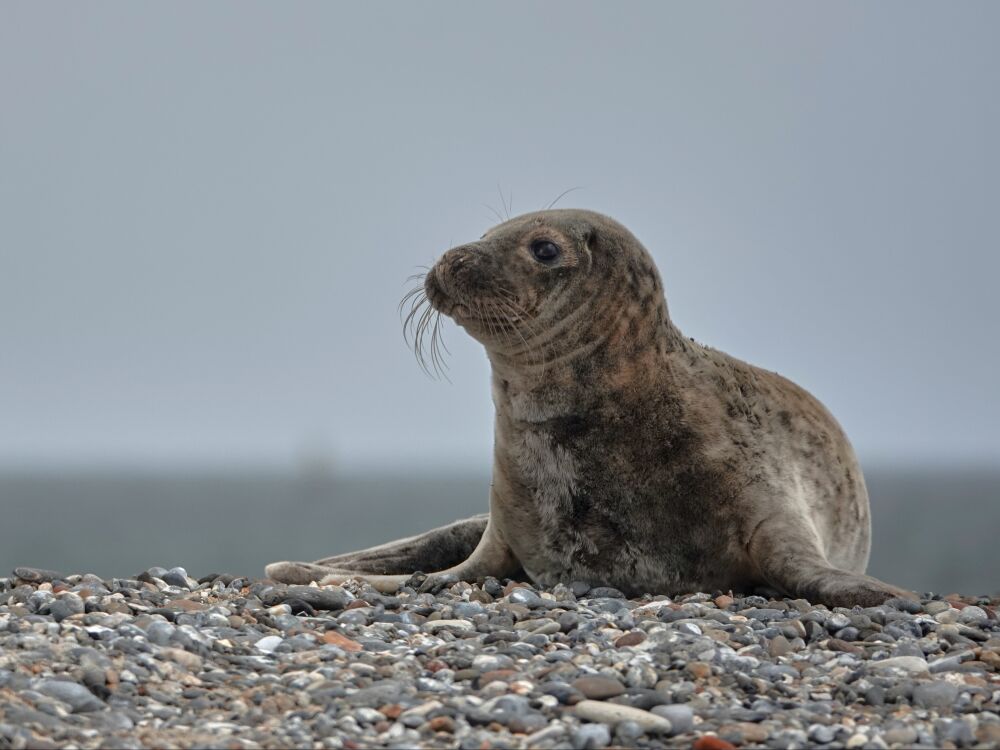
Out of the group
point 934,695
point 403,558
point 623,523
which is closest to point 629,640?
point 934,695

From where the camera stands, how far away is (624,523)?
8.39 m

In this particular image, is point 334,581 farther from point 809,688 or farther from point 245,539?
point 245,539

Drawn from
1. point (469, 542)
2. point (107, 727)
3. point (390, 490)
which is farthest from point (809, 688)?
point (390, 490)

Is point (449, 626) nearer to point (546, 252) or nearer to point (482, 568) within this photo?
point (482, 568)

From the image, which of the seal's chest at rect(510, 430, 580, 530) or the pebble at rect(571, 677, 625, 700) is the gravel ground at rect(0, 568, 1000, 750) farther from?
the seal's chest at rect(510, 430, 580, 530)

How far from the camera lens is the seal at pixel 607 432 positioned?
8188 mm

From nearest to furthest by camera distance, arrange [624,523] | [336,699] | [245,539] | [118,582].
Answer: [336,699]
[118,582]
[624,523]
[245,539]

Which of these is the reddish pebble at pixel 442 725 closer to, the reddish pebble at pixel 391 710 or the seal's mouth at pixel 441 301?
the reddish pebble at pixel 391 710

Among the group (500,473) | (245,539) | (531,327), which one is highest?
(531,327)

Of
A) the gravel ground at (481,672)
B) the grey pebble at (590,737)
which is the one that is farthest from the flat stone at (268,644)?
the grey pebble at (590,737)

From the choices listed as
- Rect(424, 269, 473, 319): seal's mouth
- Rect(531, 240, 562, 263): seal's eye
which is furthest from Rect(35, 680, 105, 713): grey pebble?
Rect(531, 240, 562, 263): seal's eye

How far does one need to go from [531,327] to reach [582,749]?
367cm

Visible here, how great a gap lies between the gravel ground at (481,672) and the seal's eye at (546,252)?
6.33ft

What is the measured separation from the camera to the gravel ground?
16.4ft
